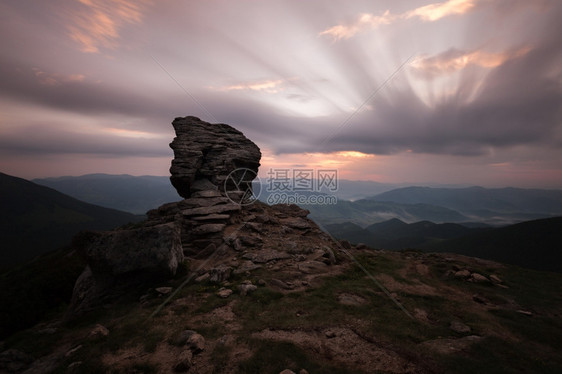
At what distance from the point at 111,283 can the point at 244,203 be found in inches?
889

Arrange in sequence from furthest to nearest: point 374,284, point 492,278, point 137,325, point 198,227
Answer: point 198,227 < point 492,278 < point 374,284 < point 137,325

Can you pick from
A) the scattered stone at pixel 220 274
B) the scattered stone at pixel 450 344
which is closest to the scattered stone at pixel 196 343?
the scattered stone at pixel 220 274

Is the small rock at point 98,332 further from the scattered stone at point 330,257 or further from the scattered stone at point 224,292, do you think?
the scattered stone at point 330,257

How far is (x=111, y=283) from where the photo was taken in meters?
19.3

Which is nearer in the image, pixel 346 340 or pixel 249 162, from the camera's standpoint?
pixel 346 340

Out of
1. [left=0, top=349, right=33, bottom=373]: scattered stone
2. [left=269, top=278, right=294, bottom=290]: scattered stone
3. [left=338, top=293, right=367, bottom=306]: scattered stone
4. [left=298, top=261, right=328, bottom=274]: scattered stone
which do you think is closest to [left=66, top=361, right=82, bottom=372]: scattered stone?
[left=0, top=349, right=33, bottom=373]: scattered stone

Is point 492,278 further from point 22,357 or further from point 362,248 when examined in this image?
point 22,357

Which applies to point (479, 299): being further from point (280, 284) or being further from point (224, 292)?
point (224, 292)

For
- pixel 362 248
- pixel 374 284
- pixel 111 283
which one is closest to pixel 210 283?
pixel 111 283

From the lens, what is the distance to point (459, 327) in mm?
14391

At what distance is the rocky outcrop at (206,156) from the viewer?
3984 cm

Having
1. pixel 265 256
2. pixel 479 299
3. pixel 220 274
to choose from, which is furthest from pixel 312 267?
pixel 479 299

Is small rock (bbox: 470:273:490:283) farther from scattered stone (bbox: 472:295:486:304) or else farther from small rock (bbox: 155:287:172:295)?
small rock (bbox: 155:287:172:295)

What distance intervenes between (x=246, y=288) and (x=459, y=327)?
1487 cm
